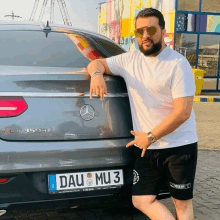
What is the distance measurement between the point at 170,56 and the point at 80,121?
74 cm

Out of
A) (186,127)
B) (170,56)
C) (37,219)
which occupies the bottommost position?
(37,219)

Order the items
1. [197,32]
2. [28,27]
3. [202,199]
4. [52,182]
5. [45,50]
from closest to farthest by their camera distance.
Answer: [52,182] → [45,50] → [28,27] → [202,199] → [197,32]

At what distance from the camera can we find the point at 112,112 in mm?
2438

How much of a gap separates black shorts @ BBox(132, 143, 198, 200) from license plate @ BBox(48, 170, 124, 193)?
0.47 feet

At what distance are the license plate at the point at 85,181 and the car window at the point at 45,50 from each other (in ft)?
2.91

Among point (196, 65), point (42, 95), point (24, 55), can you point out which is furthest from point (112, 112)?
point (196, 65)

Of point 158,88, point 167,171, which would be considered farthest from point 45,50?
point 167,171

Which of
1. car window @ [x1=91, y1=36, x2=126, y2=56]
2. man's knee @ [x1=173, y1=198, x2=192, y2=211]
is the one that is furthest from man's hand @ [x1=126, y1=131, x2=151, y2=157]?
car window @ [x1=91, y1=36, x2=126, y2=56]

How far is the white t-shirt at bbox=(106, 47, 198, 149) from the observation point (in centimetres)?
222

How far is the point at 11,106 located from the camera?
7.25 ft

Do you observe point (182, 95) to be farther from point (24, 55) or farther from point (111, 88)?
point (24, 55)

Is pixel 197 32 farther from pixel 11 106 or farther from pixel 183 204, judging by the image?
pixel 11 106

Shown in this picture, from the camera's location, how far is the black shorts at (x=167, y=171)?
234 centimetres

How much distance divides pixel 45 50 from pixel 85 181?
121 cm
